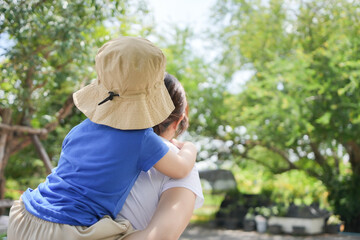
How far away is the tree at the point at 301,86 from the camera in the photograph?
289 inches

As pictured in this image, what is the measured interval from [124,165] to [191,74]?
9070 mm

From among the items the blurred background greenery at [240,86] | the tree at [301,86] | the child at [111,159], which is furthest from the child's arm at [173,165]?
the tree at [301,86]

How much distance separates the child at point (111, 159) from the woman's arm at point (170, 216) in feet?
0.16

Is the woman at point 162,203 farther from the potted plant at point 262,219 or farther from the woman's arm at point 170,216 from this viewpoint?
the potted plant at point 262,219

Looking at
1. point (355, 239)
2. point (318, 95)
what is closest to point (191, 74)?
point (318, 95)

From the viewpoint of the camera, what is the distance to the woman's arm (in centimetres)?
104

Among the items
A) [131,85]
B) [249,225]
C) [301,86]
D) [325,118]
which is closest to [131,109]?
[131,85]

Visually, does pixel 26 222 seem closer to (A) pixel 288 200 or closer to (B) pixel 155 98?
(B) pixel 155 98

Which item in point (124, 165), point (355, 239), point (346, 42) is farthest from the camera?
point (355, 239)

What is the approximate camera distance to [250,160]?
1200 centimetres

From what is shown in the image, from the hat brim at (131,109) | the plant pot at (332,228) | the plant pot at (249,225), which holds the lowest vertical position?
the plant pot at (249,225)

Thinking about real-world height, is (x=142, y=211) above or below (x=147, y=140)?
below

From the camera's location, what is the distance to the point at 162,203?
109cm

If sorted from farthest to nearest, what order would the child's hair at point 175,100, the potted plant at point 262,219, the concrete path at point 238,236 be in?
the potted plant at point 262,219 < the concrete path at point 238,236 < the child's hair at point 175,100
